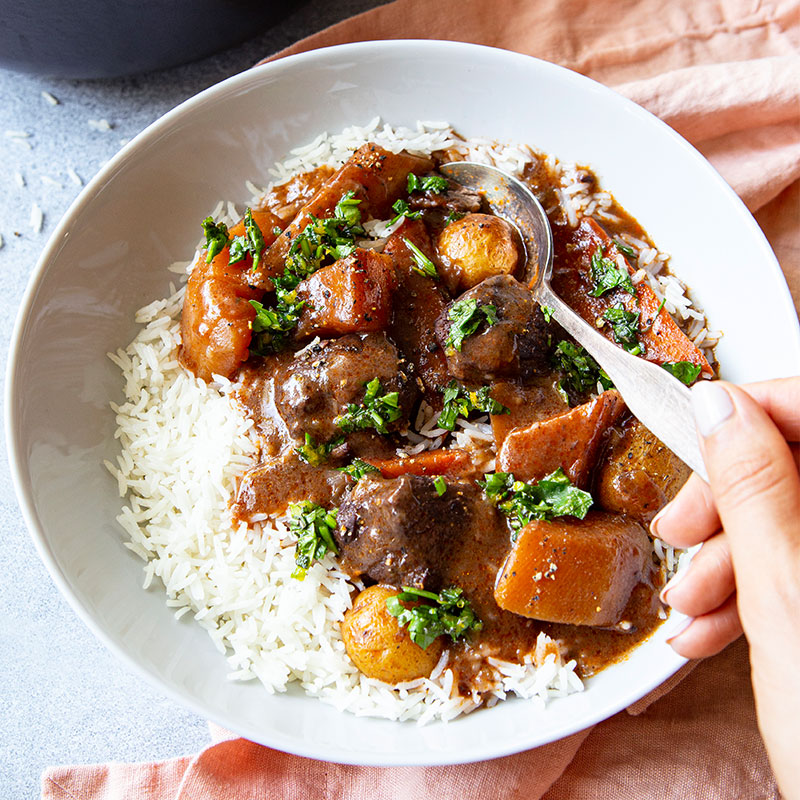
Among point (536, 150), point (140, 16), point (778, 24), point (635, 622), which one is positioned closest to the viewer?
point (635, 622)

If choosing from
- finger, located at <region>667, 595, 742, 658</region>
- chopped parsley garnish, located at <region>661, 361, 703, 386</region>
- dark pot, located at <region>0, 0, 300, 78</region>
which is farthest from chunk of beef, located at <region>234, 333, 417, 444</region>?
dark pot, located at <region>0, 0, 300, 78</region>

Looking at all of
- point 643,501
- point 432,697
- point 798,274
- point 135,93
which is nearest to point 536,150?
point 798,274

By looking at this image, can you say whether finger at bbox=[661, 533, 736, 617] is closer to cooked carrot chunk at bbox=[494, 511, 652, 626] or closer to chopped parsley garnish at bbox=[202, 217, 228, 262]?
cooked carrot chunk at bbox=[494, 511, 652, 626]

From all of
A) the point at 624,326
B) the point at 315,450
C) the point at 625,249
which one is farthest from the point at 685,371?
the point at 315,450

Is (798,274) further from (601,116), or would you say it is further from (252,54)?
(252,54)

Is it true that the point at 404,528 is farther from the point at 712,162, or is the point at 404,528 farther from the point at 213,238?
the point at 712,162
